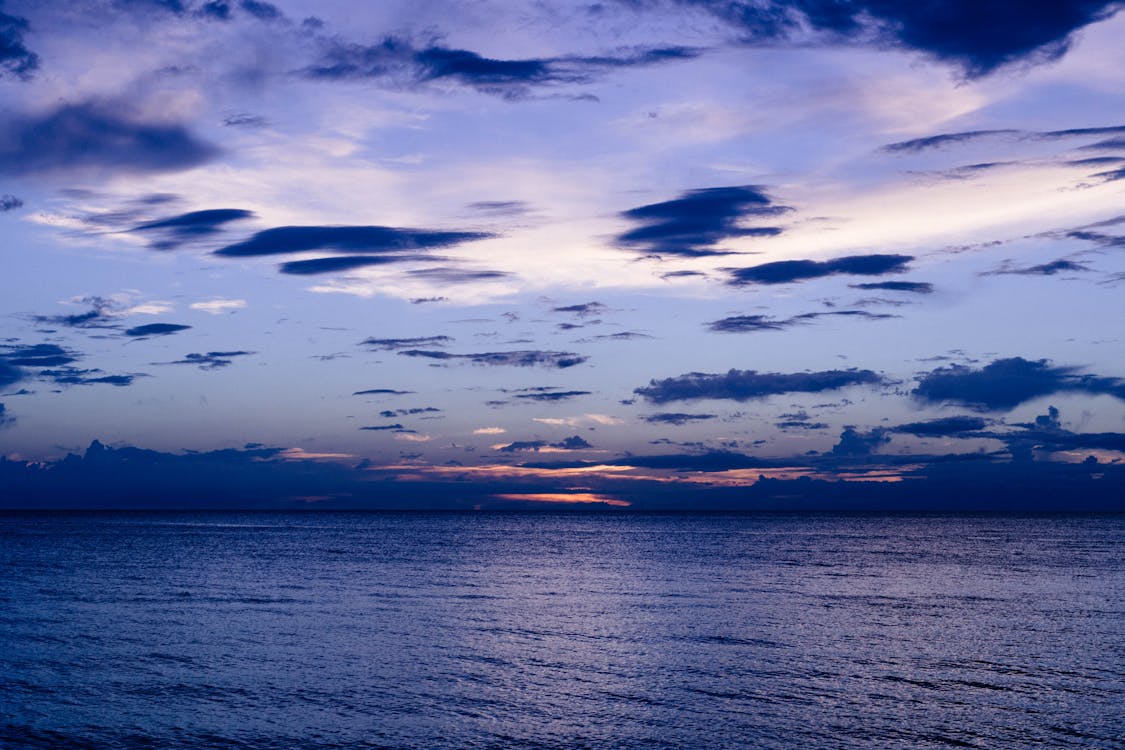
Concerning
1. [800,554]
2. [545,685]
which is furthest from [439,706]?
[800,554]

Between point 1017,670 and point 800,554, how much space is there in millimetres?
78153

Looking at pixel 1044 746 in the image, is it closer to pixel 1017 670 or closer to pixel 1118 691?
pixel 1118 691

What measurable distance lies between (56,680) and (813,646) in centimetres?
2921

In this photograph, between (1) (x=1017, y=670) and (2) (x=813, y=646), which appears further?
(2) (x=813, y=646)

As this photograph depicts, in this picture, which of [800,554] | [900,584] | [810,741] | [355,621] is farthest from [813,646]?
[800,554]

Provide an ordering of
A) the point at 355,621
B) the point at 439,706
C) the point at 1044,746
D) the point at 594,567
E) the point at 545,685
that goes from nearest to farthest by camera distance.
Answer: the point at 1044,746
the point at 439,706
the point at 545,685
the point at 355,621
the point at 594,567

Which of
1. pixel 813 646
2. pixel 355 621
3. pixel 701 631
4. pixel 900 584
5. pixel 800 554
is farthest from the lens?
pixel 800 554

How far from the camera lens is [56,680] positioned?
1294 inches

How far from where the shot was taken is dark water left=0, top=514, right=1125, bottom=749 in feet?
88.2

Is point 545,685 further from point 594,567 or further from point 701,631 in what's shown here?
point 594,567

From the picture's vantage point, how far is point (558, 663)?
3650cm

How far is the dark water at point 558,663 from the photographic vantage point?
26891 mm

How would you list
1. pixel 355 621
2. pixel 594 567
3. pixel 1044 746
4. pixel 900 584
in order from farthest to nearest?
1. pixel 594 567
2. pixel 900 584
3. pixel 355 621
4. pixel 1044 746

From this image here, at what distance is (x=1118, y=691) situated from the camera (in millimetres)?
31469
